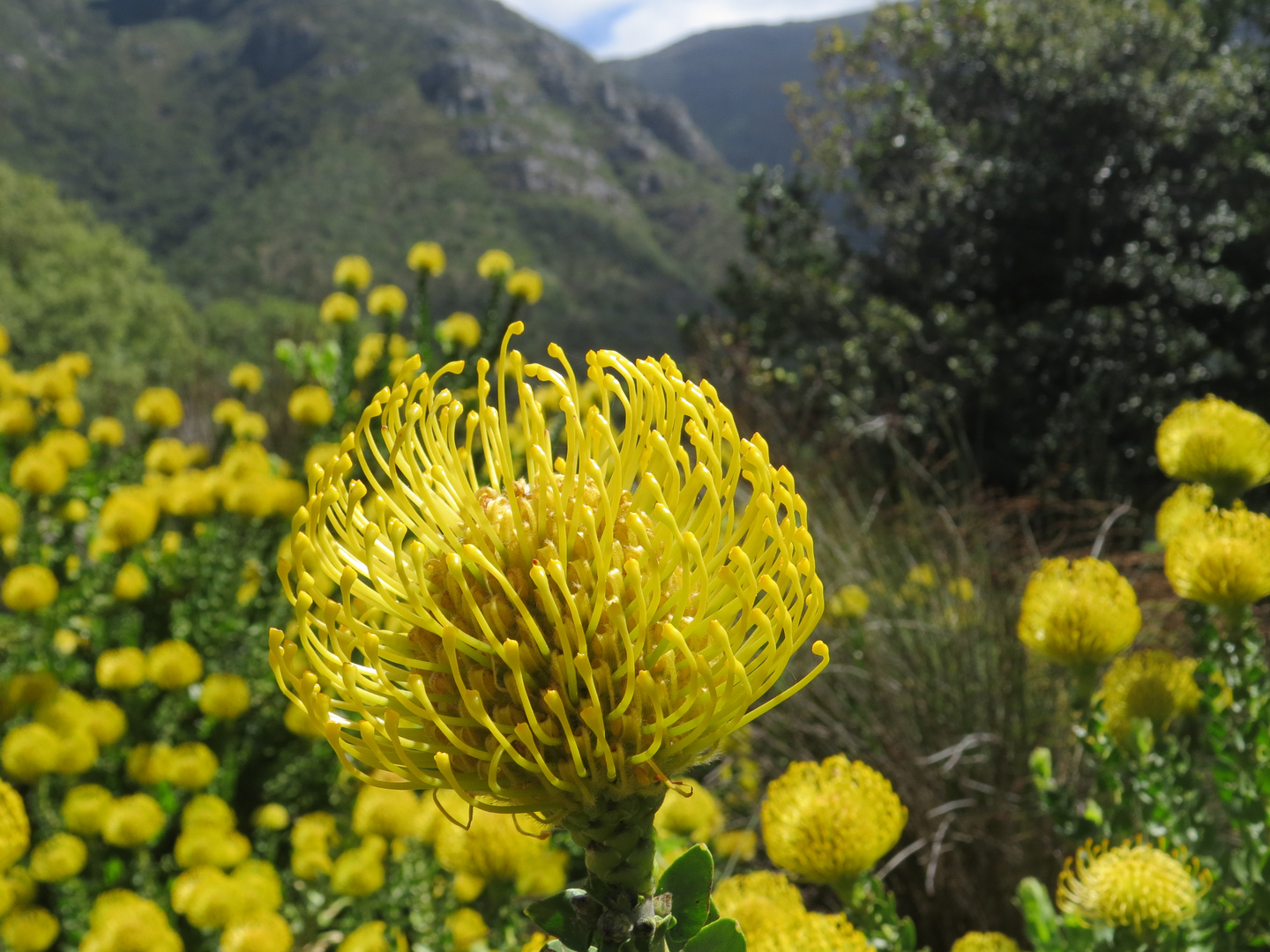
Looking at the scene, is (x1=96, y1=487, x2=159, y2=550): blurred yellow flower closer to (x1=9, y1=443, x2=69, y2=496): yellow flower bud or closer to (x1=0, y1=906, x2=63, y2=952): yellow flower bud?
(x1=9, y1=443, x2=69, y2=496): yellow flower bud

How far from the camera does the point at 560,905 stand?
763mm

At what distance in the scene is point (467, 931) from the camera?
5.91 feet

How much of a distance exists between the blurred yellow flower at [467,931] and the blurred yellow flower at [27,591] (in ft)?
6.02

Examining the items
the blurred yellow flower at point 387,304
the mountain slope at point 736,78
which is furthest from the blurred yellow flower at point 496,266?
the mountain slope at point 736,78

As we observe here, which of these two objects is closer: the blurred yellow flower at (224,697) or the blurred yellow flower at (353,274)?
the blurred yellow flower at (224,697)

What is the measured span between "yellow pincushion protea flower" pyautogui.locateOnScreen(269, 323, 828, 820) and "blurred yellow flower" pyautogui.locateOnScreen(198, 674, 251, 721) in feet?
6.72

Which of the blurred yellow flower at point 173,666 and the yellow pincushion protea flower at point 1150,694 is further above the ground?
the yellow pincushion protea flower at point 1150,694

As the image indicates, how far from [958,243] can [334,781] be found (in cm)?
838

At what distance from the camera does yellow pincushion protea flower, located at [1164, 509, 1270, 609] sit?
4.72 feet

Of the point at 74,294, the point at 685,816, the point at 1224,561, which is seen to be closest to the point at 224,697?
the point at 685,816

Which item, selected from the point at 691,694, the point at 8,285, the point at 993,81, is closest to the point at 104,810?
the point at 691,694

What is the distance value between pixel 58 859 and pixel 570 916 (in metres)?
1.96

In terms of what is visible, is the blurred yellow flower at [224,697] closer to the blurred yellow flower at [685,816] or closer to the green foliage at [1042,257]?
the blurred yellow flower at [685,816]

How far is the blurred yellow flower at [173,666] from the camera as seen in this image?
2504 mm
